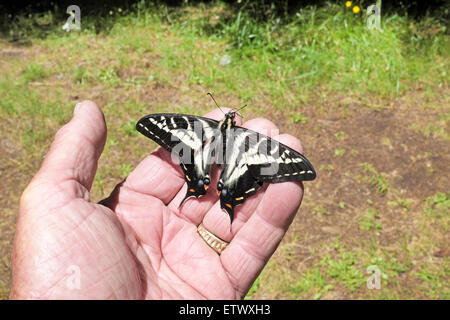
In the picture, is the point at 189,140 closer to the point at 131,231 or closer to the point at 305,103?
the point at 131,231

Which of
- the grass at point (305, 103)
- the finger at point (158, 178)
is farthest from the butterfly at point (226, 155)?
the grass at point (305, 103)

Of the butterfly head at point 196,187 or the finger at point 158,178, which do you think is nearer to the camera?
the butterfly head at point 196,187

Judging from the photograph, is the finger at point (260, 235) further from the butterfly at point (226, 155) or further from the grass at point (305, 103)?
the grass at point (305, 103)

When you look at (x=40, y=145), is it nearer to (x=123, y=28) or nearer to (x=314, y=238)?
(x=123, y=28)

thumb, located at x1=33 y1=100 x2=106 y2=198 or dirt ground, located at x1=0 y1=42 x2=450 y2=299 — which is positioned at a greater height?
thumb, located at x1=33 y1=100 x2=106 y2=198

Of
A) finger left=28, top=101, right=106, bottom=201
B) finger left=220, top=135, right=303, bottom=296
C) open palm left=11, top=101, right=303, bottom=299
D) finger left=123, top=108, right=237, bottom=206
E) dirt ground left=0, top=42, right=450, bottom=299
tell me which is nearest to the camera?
open palm left=11, top=101, right=303, bottom=299

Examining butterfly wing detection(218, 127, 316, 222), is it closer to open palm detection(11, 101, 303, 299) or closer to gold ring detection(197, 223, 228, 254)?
open palm detection(11, 101, 303, 299)

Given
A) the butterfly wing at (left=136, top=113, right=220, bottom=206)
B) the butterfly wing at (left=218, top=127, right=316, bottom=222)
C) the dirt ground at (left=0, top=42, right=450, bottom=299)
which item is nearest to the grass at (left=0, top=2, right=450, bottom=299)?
the dirt ground at (left=0, top=42, right=450, bottom=299)
